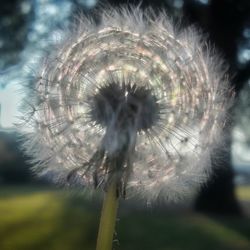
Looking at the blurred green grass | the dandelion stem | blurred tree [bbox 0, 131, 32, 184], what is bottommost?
the dandelion stem

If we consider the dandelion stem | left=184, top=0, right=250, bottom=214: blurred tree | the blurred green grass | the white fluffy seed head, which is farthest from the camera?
left=184, top=0, right=250, bottom=214: blurred tree

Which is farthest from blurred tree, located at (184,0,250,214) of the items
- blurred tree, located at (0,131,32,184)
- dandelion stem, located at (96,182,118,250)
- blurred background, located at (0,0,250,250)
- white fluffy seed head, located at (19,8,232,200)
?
dandelion stem, located at (96,182,118,250)

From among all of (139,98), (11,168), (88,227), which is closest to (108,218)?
(139,98)

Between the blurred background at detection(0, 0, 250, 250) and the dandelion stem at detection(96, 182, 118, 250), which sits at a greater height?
the blurred background at detection(0, 0, 250, 250)

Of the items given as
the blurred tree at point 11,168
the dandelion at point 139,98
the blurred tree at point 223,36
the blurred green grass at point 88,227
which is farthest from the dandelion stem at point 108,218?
the blurred tree at point 223,36

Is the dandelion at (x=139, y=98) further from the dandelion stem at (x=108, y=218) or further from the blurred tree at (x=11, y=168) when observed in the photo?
the blurred tree at (x=11, y=168)

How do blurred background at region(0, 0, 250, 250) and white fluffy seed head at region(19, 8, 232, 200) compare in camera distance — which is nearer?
white fluffy seed head at region(19, 8, 232, 200)

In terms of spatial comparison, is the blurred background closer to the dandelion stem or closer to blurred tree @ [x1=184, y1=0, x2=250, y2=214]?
blurred tree @ [x1=184, y1=0, x2=250, y2=214]
